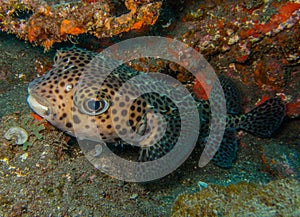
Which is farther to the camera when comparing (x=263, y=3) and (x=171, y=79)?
(x=171, y=79)

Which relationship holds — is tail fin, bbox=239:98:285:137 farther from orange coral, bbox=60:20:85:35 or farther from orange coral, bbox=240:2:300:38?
orange coral, bbox=60:20:85:35

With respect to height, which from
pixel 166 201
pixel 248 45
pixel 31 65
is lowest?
pixel 31 65

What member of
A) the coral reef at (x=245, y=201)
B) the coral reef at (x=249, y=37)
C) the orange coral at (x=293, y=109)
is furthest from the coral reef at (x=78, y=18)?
the orange coral at (x=293, y=109)

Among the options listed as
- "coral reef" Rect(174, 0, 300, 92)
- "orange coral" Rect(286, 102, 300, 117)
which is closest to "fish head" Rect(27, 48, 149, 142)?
"coral reef" Rect(174, 0, 300, 92)

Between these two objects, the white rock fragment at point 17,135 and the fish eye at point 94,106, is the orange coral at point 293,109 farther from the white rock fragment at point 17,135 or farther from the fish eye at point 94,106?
the white rock fragment at point 17,135

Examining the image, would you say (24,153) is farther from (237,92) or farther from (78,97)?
(237,92)

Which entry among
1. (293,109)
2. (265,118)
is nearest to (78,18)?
(265,118)

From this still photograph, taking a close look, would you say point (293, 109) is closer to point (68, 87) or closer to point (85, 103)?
point (85, 103)

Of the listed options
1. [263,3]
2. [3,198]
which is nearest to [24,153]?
[3,198]
